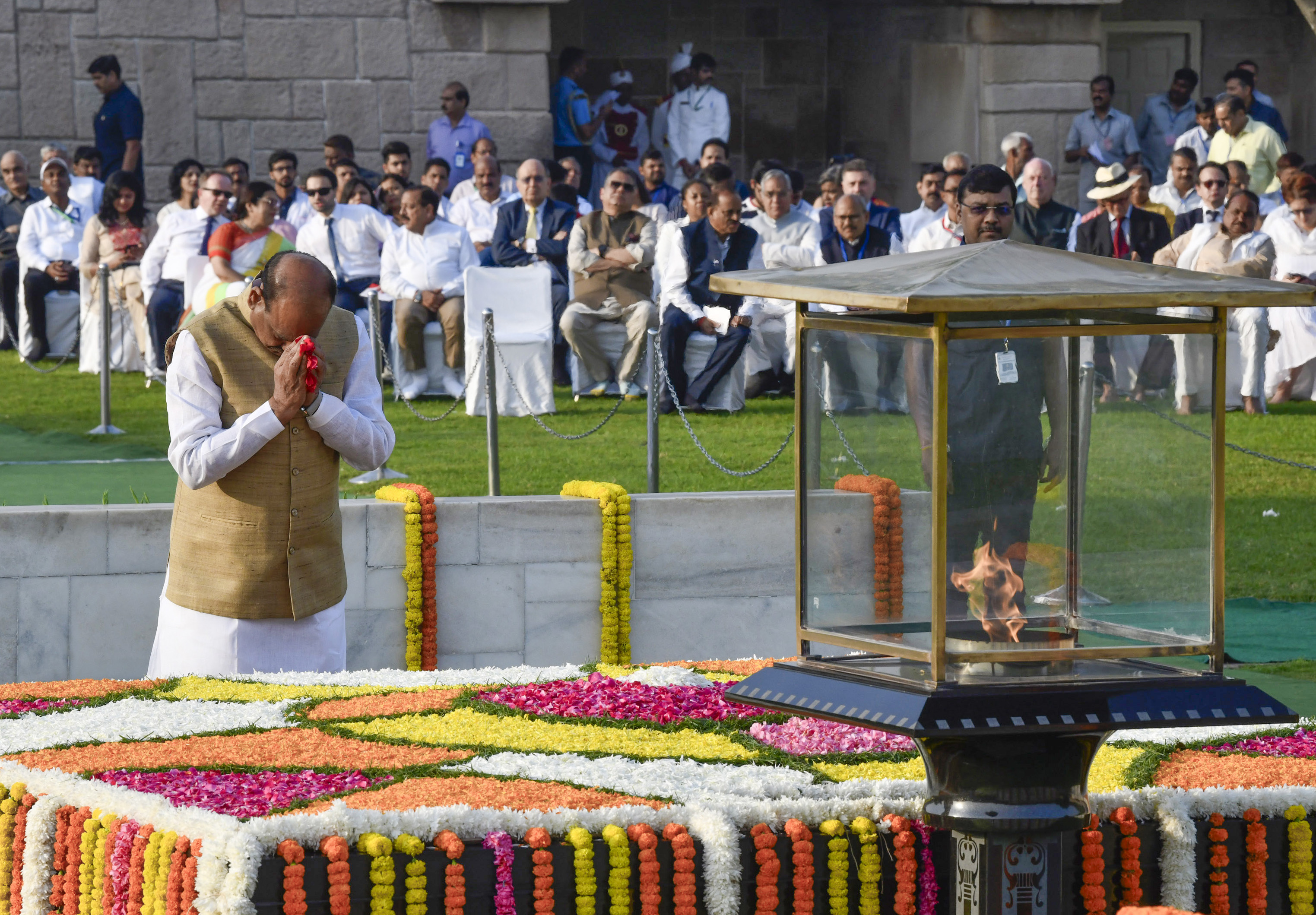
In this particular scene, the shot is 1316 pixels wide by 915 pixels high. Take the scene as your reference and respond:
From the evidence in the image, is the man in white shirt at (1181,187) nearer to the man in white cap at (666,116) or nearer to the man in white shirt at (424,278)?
the man in white cap at (666,116)

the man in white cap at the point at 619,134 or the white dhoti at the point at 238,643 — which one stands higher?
the man in white cap at the point at 619,134

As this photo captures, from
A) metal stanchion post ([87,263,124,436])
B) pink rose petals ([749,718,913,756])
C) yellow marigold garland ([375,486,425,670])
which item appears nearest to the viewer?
pink rose petals ([749,718,913,756])

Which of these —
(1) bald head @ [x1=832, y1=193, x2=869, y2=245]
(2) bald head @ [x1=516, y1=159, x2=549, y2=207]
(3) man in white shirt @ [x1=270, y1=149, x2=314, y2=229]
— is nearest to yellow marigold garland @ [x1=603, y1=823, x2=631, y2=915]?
(1) bald head @ [x1=832, y1=193, x2=869, y2=245]

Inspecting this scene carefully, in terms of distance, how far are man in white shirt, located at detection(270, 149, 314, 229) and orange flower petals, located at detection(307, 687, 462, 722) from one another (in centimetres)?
953

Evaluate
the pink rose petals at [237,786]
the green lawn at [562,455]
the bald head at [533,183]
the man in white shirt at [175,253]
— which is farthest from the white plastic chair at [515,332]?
the pink rose petals at [237,786]

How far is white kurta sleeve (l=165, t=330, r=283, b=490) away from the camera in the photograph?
4844mm

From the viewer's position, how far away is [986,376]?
350 cm

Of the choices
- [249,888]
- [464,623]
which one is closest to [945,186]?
[464,623]

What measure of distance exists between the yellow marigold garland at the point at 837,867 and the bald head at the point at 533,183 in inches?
378

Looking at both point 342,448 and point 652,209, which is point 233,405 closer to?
point 342,448

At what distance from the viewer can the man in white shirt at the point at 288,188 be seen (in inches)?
553

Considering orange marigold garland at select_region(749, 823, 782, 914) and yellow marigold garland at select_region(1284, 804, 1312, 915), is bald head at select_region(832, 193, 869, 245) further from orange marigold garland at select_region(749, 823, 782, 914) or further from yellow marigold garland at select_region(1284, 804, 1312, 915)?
orange marigold garland at select_region(749, 823, 782, 914)

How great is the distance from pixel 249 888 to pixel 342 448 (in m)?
1.90

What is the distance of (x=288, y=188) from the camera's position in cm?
1420
